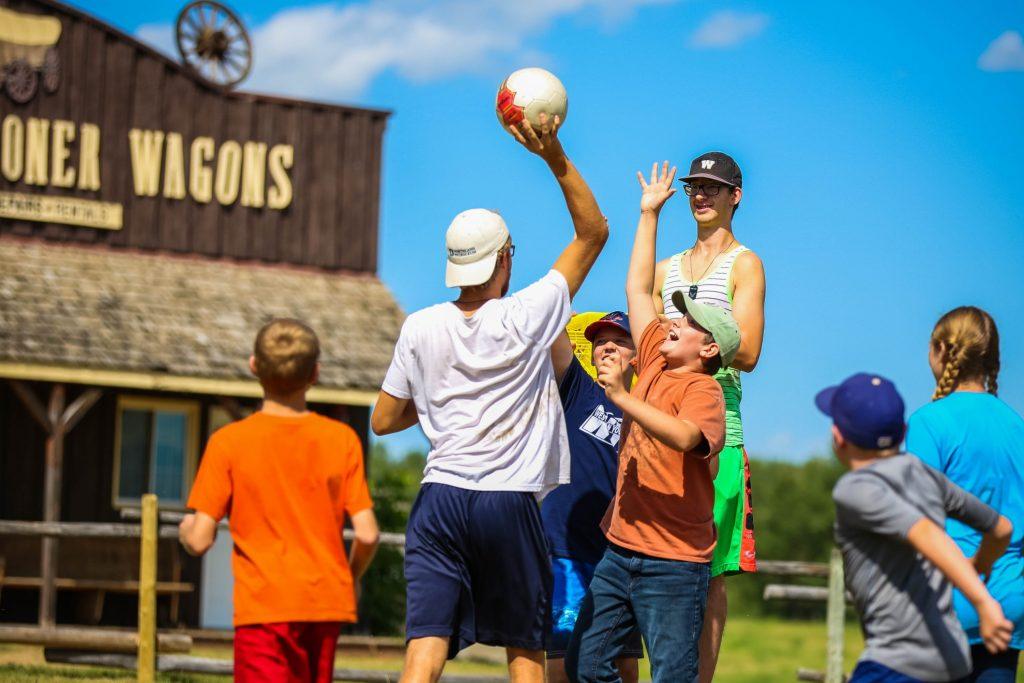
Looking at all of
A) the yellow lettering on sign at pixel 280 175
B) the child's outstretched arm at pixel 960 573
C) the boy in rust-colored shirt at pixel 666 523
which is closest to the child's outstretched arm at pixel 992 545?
the child's outstretched arm at pixel 960 573

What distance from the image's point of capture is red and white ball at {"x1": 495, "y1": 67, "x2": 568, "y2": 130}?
6.06 meters

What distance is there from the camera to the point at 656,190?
6133 mm

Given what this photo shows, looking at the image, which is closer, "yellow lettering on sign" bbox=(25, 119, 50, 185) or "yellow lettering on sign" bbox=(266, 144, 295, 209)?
"yellow lettering on sign" bbox=(25, 119, 50, 185)

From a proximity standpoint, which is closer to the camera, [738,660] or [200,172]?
[200,172]

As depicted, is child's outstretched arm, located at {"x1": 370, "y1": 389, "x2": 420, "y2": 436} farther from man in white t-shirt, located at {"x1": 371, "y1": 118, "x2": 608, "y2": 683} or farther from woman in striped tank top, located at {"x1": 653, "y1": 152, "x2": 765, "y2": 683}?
woman in striped tank top, located at {"x1": 653, "y1": 152, "x2": 765, "y2": 683}

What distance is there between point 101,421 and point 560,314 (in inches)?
593

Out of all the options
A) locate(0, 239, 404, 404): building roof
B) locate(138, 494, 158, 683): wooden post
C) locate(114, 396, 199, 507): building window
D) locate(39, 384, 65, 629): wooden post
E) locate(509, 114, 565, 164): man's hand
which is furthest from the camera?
locate(114, 396, 199, 507): building window

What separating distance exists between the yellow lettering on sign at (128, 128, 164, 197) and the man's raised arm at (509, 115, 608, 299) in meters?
16.1

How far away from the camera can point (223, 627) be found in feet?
66.3

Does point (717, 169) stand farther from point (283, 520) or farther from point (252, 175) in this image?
point (252, 175)

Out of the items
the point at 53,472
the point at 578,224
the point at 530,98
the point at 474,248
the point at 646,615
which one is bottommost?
the point at 53,472

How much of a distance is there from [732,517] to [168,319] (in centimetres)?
1421

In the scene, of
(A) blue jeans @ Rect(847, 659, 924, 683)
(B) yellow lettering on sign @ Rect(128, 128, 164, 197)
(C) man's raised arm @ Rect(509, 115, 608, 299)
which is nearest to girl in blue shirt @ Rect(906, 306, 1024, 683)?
(A) blue jeans @ Rect(847, 659, 924, 683)

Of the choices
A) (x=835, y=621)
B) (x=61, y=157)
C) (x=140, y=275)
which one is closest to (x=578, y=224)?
(x=835, y=621)
